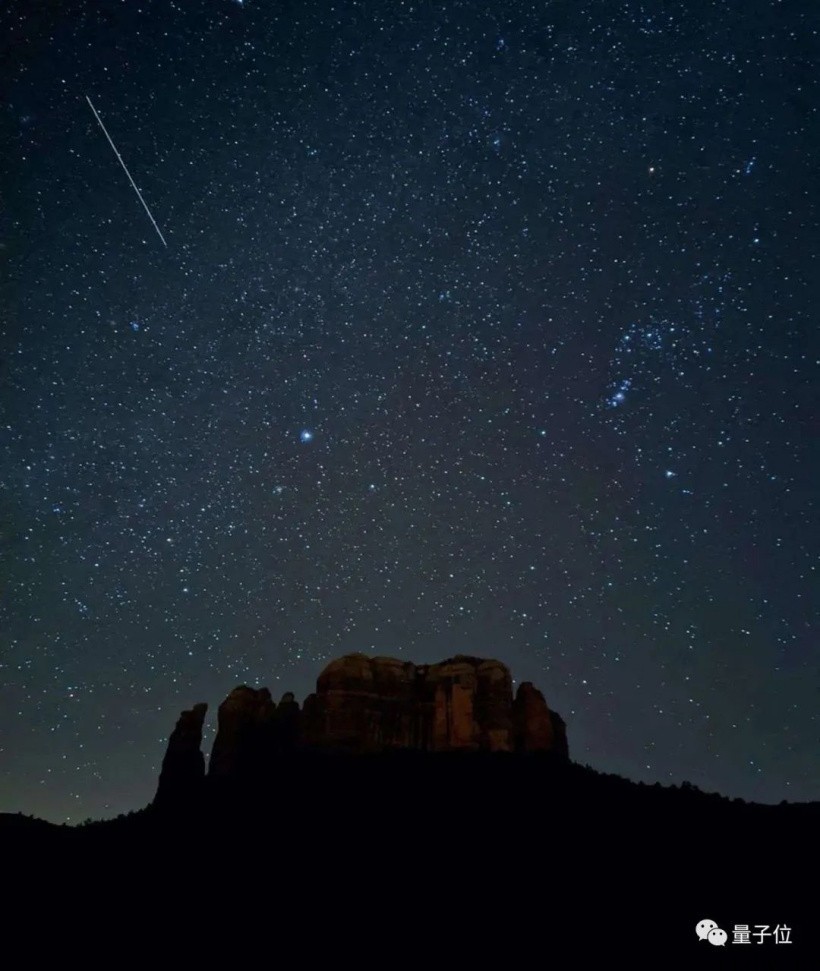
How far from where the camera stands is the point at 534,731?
4881cm

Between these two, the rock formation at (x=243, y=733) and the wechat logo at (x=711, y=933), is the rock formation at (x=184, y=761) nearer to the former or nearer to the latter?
the rock formation at (x=243, y=733)

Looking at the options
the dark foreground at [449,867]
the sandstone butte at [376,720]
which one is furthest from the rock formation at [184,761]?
the dark foreground at [449,867]

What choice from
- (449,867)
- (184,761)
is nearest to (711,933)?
(449,867)

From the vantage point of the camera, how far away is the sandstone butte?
158 feet

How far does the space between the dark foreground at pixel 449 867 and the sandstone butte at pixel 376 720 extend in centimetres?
493

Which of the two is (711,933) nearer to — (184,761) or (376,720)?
(376,720)

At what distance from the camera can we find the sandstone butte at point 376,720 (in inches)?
1900

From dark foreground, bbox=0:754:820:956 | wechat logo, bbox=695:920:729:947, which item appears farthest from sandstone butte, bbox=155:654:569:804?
wechat logo, bbox=695:920:729:947

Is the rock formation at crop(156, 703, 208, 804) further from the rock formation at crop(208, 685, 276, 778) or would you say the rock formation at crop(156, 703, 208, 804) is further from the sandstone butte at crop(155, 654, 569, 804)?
the rock formation at crop(208, 685, 276, 778)

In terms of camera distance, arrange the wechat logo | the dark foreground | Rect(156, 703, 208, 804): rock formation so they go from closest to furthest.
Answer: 1. the wechat logo
2. the dark foreground
3. Rect(156, 703, 208, 804): rock formation

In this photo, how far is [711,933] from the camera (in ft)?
67.2

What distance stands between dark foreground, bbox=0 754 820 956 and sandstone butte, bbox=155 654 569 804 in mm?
4935

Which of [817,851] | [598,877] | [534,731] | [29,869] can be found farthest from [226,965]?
[534,731]

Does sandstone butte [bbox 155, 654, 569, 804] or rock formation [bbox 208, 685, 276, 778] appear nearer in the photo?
sandstone butte [bbox 155, 654, 569, 804]
